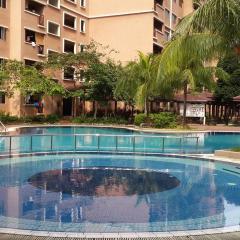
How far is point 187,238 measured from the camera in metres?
6.86

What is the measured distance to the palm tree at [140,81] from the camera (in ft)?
117

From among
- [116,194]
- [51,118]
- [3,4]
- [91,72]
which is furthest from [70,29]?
[116,194]

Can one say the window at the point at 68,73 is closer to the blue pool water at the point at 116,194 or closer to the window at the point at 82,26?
the window at the point at 82,26

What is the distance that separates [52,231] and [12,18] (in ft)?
113

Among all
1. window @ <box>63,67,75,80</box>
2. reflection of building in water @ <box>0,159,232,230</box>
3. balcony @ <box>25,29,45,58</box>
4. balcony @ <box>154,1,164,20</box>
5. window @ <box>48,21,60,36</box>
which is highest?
balcony @ <box>154,1,164,20</box>

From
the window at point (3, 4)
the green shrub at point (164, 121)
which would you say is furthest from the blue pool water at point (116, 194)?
the window at point (3, 4)

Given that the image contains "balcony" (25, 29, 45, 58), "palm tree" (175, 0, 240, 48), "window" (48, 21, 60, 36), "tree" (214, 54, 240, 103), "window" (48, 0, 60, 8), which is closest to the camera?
"palm tree" (175, 0, 240, 48)

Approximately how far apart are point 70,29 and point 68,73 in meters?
6.35

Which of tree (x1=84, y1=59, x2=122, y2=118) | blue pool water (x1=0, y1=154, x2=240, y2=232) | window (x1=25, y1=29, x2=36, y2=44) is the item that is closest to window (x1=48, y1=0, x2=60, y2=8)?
window (x1=25, y1=29, x2=36, y2=44)

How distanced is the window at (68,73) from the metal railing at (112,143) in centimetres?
2314

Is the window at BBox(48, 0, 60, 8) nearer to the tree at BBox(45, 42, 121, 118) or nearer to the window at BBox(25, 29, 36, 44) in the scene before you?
the window at BBox(25, 29, 36, 44)

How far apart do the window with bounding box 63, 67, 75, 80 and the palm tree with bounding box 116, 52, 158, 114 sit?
6353mm

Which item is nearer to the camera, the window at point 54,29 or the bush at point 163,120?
the bush at point 163,120

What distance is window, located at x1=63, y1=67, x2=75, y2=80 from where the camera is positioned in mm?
42188
